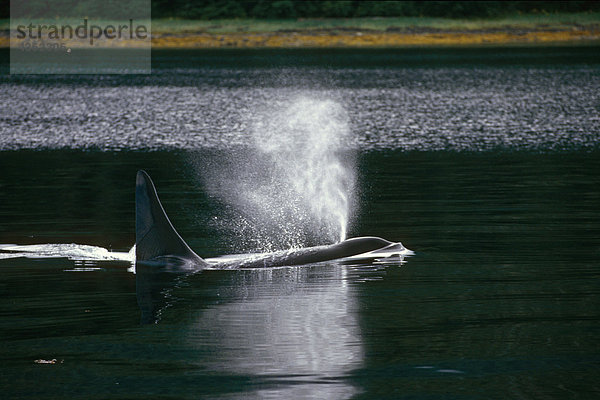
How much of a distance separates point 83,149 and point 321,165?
401 inches

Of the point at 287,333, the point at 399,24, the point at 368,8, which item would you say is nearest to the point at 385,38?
the point at 399,24

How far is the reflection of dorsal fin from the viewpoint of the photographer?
2098 cm

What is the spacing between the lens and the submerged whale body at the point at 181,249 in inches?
828

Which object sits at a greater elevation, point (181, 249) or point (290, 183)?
point (181, 249)

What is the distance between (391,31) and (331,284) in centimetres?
15577

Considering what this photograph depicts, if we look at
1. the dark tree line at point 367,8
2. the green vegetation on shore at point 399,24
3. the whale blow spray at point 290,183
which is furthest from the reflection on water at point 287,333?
the dark tree line at point 367,8

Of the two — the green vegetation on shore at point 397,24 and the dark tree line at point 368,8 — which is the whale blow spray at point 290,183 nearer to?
the green vegetation on shore at point 397,24

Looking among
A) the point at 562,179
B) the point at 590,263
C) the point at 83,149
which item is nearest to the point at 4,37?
the point at 83,149

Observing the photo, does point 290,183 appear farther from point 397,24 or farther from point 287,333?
point 397,24

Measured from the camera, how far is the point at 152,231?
2127cm

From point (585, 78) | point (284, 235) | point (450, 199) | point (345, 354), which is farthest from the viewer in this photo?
point (585, 78)

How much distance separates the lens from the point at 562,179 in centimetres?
3559

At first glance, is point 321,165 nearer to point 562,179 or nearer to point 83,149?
point 83,149

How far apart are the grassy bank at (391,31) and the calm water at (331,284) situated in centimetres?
12075
